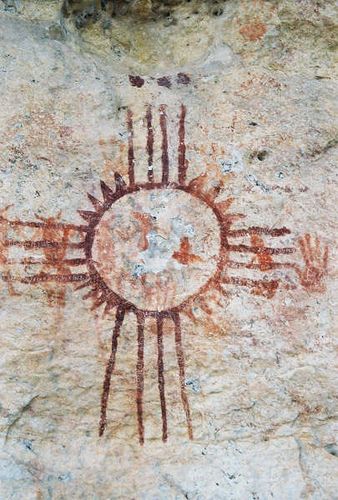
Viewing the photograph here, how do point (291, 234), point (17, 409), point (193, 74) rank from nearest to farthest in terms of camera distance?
1. point (17, 409)
2. point (291, 234)
3. point (193, 74)

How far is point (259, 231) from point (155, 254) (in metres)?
0.36

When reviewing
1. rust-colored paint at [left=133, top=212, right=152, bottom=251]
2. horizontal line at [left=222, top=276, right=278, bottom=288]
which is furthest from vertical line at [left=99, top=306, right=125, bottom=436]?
horizontal line at [left=222, top=276, right=278, bottom=288]

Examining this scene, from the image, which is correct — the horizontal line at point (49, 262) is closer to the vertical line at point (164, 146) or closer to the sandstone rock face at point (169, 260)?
the sandstone rock face at point (169, 260)

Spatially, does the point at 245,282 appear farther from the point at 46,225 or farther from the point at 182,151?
the point at 46,225

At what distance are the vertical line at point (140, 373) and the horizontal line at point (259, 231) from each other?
42 centimetres

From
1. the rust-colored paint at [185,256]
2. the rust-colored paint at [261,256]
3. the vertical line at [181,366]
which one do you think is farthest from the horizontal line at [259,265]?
the vertical line at [181,366]

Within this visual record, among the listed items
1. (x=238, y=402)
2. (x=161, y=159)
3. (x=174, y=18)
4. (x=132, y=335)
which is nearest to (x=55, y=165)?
(x=161, y=159)

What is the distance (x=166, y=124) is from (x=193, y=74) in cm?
26

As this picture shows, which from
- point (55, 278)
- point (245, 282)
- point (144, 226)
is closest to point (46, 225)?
point (55, 278)

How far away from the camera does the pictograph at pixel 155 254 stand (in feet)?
7.70

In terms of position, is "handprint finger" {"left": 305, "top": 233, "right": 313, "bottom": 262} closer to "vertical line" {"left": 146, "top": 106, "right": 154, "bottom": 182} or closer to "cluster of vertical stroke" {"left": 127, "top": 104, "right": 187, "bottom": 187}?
"cluster of vertical stroke" {"left": 127, "top": 104, "right": 187, "bottom": 187}

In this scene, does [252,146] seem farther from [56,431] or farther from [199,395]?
[56,431]

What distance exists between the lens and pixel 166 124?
8.48 ft

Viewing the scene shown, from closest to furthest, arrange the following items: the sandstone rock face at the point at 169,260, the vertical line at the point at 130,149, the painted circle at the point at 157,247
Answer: the sandstone rock face at the point at 169,260, the painted circle at the point at 157,247, the vertical line at the point at 130,149
